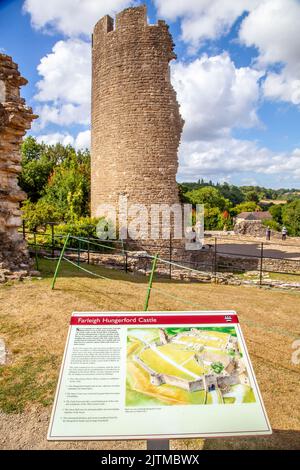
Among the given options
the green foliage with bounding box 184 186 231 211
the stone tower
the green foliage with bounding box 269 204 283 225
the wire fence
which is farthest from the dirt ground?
the green foliage with bounding box 269 204 283 225

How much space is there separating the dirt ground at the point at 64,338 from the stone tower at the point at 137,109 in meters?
6.85

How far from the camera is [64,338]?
5.26 metres

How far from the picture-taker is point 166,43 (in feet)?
49.0

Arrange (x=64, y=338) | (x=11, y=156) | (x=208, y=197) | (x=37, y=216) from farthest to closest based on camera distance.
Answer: (x=208, y=197) < (x=37, y=216) < (x=11, y=156) < (x=64, y=338)

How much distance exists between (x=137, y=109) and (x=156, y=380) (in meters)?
14.0

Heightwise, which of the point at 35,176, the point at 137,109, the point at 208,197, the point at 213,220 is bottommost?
the point at 213,220

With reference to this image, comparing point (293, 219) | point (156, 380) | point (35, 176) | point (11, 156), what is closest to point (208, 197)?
point (293, 219)

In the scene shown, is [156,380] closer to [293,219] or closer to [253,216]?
[293,219]

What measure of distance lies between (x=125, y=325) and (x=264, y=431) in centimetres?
126

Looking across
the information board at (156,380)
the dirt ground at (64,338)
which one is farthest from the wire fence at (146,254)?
the information board at (156,380)

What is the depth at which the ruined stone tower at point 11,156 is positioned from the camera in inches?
344

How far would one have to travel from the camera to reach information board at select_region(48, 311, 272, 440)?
2.26 metres

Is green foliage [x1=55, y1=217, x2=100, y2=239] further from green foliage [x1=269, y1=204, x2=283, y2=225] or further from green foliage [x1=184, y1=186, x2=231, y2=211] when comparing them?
green foliage [x1=269, y1=204, x2=283, y2=225]
